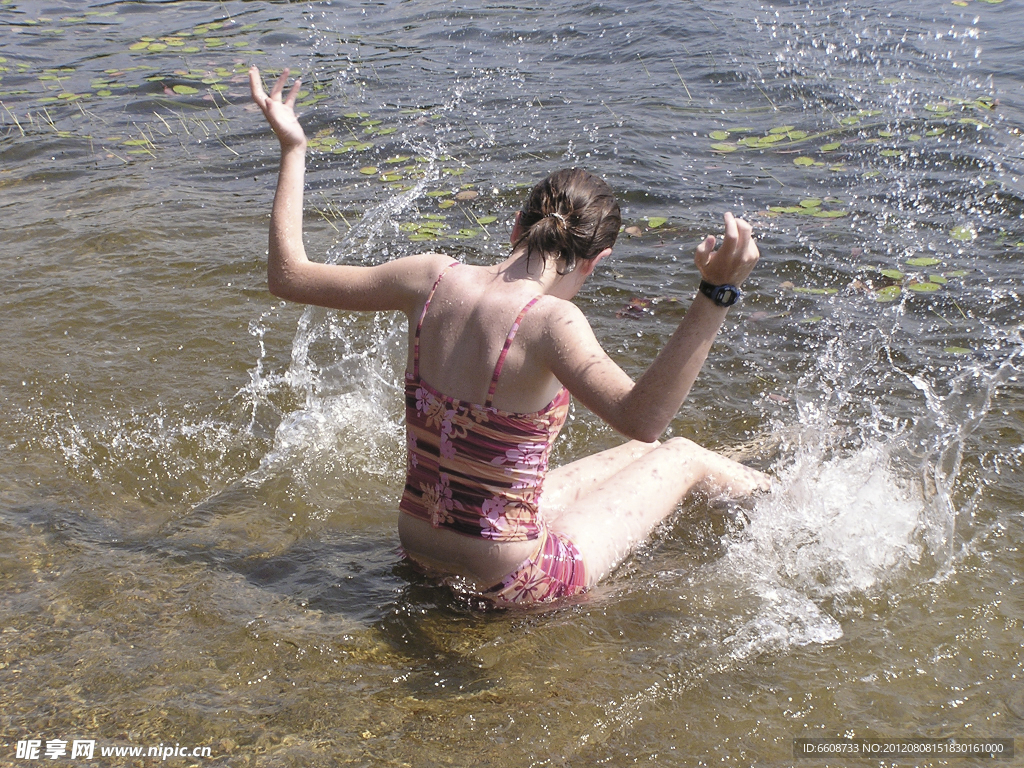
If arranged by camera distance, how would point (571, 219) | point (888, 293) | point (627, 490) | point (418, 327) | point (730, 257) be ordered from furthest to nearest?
point (888, 293)
point (627, 490)
point (418, 327)
point (571, 219)
point (730, 257)

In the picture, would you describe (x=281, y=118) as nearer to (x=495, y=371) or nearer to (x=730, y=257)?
(x=495, y=371)

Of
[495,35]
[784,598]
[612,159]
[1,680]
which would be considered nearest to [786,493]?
[784,598]

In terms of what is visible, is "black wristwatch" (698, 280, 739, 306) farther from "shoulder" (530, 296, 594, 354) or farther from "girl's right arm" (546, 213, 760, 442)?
"shoulder" (530, 296, 594, 354)

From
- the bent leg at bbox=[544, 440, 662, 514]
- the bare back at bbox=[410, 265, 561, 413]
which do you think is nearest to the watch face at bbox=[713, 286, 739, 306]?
the bare back at bbox=[410, 265, 561, 413]

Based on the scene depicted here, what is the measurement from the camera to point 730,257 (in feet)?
7.43

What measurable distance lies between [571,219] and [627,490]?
4.44 feet

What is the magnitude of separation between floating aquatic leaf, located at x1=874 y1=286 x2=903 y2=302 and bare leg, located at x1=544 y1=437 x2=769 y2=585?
2.18 metres

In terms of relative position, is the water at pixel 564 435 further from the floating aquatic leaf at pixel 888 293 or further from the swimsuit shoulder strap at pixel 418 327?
the swimsuit shoulder strap at pixel 418 327

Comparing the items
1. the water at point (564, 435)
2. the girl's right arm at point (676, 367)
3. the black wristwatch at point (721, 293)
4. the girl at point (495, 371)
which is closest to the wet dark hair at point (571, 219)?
the girl at point (495, 371)

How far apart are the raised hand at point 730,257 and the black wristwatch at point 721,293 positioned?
10mm

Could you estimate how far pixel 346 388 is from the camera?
480 centimetres

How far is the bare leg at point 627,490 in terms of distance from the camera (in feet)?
11.7

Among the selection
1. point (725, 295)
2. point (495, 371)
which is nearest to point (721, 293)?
point (725, 295)

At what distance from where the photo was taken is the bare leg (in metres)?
3.56
